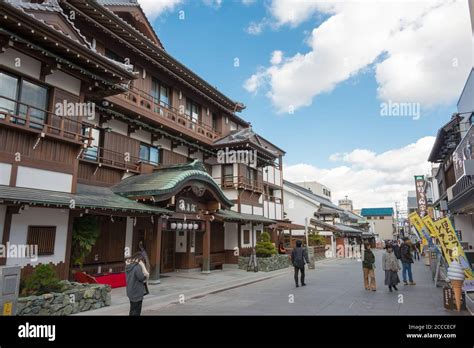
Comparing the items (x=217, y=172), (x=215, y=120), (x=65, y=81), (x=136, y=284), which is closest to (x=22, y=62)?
(x=65, y=81)

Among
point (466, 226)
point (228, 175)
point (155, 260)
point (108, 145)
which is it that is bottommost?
point (155, 260)

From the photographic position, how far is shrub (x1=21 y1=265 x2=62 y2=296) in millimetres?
8414

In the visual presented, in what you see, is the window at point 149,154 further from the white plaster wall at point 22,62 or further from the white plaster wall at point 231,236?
the white plaster wall at point 231,236

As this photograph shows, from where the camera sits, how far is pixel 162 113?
18891 millimetres

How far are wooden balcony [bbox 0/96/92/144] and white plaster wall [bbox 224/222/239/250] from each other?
14.2 metres

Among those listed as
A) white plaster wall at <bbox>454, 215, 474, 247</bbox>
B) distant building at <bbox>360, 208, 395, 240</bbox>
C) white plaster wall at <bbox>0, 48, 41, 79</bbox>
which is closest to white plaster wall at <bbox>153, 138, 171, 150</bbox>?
white plaster wall at <bbox>0, 48, 41, 79</bbox>

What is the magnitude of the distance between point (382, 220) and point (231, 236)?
85957 mm

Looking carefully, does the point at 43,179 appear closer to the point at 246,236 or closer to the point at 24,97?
the point at 24,97

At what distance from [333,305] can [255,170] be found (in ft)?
56.5

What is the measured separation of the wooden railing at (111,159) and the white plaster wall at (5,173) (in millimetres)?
3637

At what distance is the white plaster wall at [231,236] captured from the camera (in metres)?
23.7

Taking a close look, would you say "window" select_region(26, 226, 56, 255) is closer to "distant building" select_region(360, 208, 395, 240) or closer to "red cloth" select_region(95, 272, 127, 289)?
"red cloth" select_region(95, 272, 127, 289)

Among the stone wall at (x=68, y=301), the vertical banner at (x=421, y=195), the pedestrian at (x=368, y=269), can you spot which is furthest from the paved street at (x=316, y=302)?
the vertical banner at (x=421, y=195)
